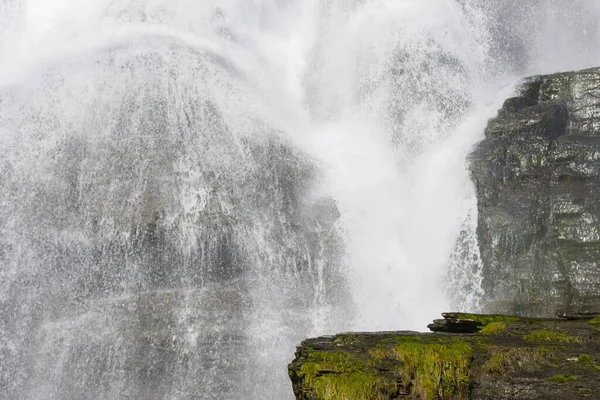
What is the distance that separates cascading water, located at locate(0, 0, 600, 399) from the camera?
24.8 m

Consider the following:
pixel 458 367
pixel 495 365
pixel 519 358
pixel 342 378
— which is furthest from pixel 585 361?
pixel 342 378

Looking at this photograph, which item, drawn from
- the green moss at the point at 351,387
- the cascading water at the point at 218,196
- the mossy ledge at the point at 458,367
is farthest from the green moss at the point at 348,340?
the cascading water at the point at 218,196

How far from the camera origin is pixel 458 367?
1156cm

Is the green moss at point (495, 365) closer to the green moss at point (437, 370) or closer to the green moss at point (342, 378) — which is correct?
the green moss at point (437, 370)

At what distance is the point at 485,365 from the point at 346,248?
16.0 m

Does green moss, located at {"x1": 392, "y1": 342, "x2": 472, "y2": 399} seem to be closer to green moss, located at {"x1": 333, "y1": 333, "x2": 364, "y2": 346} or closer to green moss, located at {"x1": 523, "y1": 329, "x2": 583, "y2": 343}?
green moss, located at {"x1": 333, "y1": 333, "x2": 364, "y2": 346}

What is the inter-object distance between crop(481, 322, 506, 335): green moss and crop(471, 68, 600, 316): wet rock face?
9319mm

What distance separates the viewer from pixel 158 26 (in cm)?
3672

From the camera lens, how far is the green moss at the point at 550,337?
12250 millimetres

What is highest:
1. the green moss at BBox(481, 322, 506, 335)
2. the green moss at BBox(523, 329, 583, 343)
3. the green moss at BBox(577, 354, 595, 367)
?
the green moss at BBox(481, 322, 506, 335)

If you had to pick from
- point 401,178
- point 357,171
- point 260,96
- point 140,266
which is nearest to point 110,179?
point 140,266

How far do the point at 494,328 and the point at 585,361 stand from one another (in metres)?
2.35

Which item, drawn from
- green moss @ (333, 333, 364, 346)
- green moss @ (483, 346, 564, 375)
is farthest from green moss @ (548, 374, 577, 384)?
green moss @ (333, 333, 364, 346)

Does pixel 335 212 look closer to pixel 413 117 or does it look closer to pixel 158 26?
pixel 413 117
